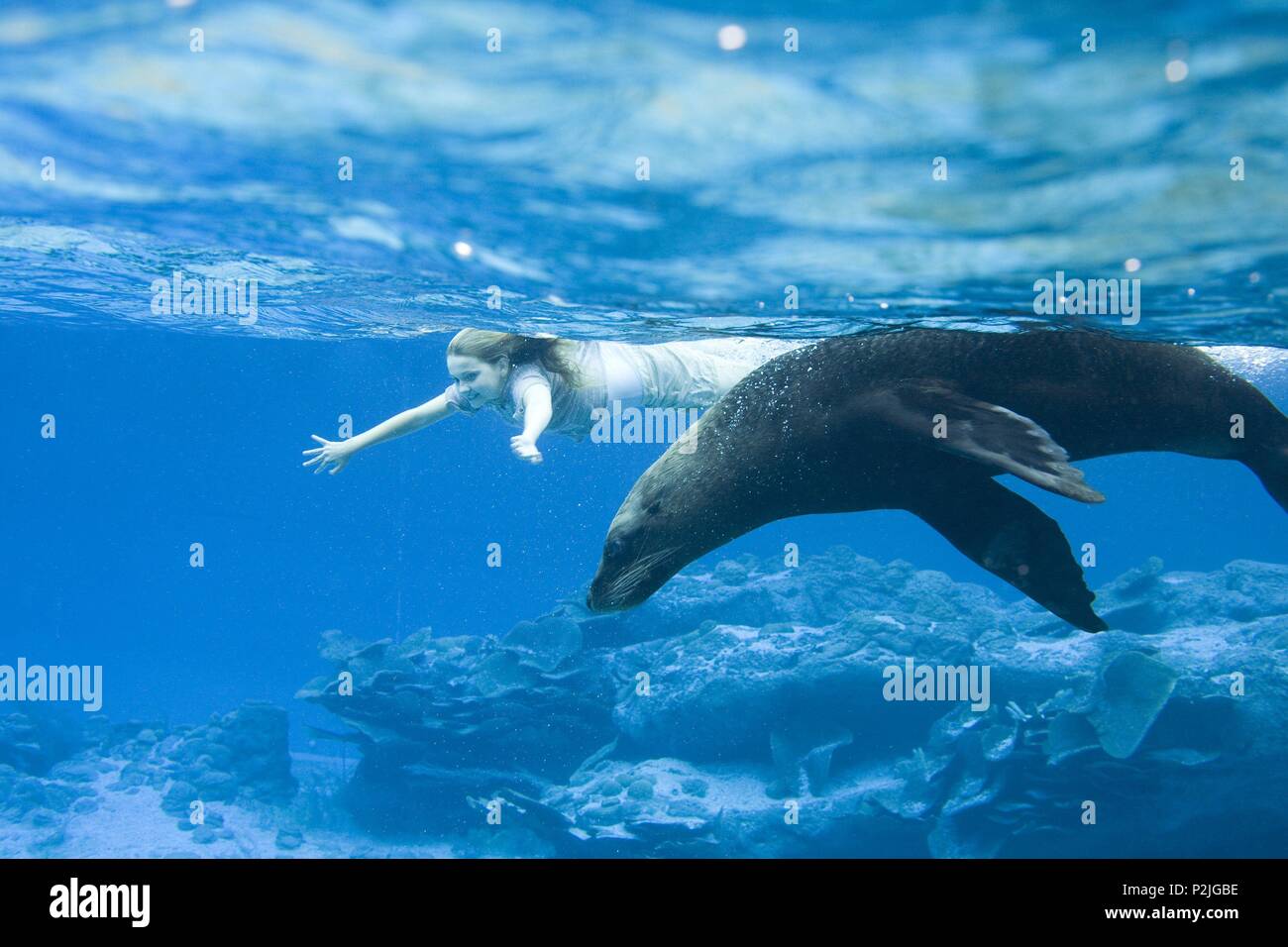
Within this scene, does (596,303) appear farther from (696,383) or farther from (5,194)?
(5,194)

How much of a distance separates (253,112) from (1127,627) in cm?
1588

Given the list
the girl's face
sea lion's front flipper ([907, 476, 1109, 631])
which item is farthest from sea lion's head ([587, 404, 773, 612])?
the girl's face

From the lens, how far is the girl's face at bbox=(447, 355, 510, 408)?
6.54 metres

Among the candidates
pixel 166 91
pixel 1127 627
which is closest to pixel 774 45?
pixel 166 91

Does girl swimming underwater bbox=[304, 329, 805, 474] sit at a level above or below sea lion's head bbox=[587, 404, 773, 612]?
above

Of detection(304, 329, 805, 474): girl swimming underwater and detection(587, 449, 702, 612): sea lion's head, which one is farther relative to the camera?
detection(304, 329, 805, 474): girl swimming underwater

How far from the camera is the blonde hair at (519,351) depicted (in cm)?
666

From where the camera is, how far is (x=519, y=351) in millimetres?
6930

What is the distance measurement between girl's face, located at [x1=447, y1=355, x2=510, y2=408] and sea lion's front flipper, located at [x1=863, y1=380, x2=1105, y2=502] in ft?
10.1

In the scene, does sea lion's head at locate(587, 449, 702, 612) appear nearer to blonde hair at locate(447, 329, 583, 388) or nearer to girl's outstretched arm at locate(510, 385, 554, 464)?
girl's outstretched arm at locate(510, 385, 554, 464)

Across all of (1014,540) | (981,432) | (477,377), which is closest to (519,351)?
(477,377)

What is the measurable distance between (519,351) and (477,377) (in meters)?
0.54

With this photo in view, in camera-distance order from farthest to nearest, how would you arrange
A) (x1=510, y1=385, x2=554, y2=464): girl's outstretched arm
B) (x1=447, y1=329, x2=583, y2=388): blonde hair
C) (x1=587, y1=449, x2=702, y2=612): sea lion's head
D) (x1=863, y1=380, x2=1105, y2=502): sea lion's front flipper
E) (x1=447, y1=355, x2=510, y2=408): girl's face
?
(x1=447, y1=329, x2=583, y2=388): blonde hair → (x1=447, y1=355, x2=510, y2=408): girl's face → (x1=510, y1=385, x2=554, y2=464): girl's outstretched arm → (x1=587, y1=449, x2=702, y2=612): sea lion's head → (x1=863, y1=380, x2=1105, y2=502): sea lion's front flipper
